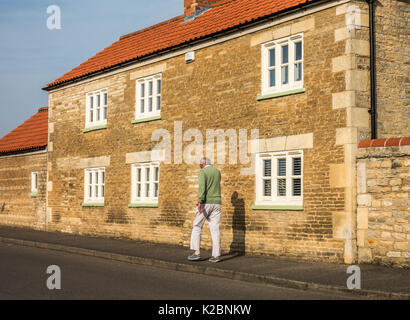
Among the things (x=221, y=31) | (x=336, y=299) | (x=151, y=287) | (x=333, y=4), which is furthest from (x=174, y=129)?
(x=336, y=299)

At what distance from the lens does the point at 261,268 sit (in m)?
11.2

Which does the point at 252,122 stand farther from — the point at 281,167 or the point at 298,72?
the point at 298,72

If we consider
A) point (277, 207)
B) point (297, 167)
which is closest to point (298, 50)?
point (297, 167)

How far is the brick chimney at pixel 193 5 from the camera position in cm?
1898

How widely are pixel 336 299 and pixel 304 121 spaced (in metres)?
5.31

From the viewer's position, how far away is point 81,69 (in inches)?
830

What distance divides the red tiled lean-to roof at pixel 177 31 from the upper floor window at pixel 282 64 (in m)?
0.75

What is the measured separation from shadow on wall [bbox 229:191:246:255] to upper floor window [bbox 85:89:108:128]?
6.78 m

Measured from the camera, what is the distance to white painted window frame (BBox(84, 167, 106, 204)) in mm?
19344

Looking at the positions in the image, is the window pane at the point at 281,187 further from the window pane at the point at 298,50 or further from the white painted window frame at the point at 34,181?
the white painted window frame at the point at 34,181

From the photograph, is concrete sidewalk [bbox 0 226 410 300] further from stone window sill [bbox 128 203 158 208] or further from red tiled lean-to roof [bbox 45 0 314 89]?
red tiled lean-to roof [bbox 45 0 314 89]

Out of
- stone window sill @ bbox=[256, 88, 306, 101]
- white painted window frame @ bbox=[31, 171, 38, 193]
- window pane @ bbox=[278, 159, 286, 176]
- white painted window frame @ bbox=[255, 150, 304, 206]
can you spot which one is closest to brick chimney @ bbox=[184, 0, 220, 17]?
stone window sill @ bbox=[256, 88, 306, 101]

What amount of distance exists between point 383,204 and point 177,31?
30.5 feet
